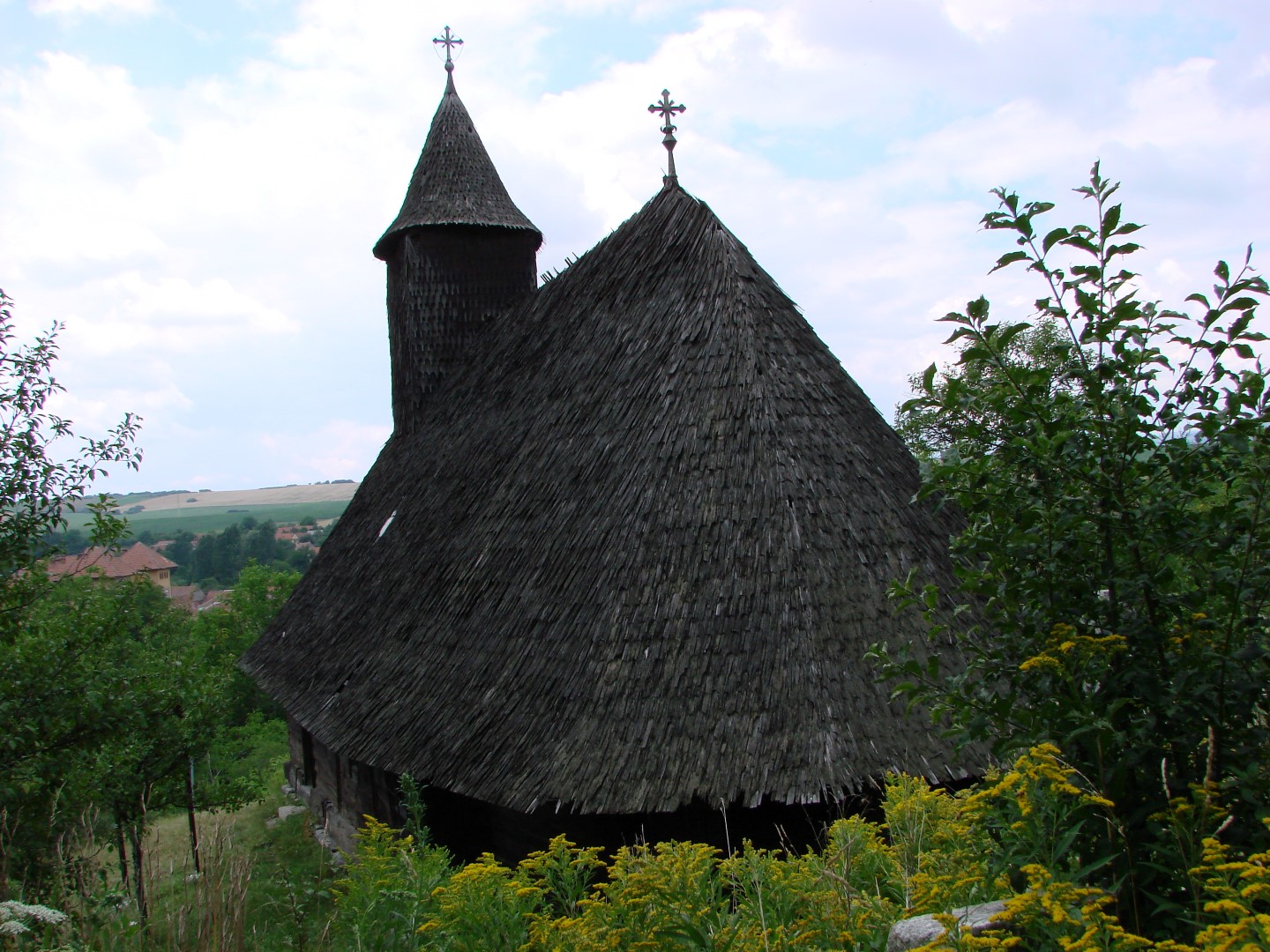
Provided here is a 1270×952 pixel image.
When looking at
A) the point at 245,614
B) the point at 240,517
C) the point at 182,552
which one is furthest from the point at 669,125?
the point at 240,517

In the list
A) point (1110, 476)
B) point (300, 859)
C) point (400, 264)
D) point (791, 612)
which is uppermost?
point (400, 264)

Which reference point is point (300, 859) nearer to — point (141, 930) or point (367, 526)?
point (367, 526)

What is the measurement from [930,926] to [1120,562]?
1.24 metres

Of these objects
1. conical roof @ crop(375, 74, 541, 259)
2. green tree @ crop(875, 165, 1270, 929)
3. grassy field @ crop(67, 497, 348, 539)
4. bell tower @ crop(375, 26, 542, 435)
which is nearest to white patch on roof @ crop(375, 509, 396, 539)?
bell tower @ crop(375, 26, 542, 435)

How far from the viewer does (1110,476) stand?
292 cm

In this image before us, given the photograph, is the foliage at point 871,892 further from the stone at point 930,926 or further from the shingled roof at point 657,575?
the shingled roof at point 657,575

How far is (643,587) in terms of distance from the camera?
7539mm

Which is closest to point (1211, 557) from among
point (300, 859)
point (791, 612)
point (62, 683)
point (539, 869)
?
point (539, 869)

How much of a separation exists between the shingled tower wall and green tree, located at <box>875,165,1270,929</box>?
1259cm

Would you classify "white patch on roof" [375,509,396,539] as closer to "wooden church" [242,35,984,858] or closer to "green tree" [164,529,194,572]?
"wooden church" [242,35,984,858]

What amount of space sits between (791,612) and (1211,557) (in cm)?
435

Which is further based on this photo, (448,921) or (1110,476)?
(448,921)

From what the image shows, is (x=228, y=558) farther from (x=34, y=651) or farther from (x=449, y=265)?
(x=34, y=651)

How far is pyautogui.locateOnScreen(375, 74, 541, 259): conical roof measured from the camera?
49.8ft
